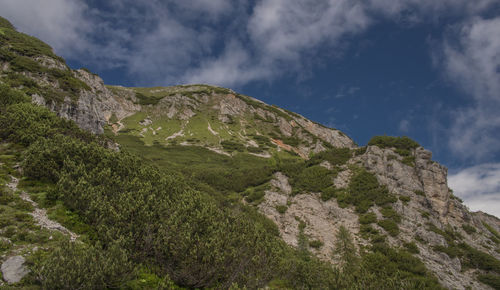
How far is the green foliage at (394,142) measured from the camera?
173 ft

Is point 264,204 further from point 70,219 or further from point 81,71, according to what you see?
point 81,71

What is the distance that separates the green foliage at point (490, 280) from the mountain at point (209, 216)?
0.62 feet

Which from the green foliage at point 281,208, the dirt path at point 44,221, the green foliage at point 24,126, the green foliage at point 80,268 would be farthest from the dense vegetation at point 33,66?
the green foliage at point 80,268

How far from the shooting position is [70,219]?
1502 cm

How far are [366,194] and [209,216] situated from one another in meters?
36.2

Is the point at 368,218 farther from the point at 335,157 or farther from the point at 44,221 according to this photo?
the point at 44,221

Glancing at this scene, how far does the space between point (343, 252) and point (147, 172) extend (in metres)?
27.5

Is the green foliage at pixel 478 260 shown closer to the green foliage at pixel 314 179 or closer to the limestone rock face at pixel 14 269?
the green foliage at pixel 314 179

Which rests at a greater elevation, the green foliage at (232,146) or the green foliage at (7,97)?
the green foliage at (232,146)

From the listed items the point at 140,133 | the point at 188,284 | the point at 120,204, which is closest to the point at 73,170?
the point at 120,204

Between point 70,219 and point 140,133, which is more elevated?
point 140,133

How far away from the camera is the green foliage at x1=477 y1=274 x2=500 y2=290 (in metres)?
30.2

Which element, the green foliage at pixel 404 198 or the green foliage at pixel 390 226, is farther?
the green foliage at pixel 404 198

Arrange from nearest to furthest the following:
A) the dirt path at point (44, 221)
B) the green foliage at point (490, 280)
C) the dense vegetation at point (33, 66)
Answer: the dirt path at point (44, 221), the green foliage at point (490, 280), the dense vegetation at point (33, 66)
